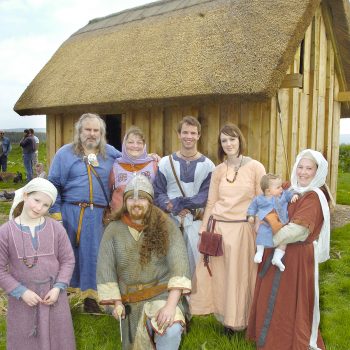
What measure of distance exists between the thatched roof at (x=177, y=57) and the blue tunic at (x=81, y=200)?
200cm

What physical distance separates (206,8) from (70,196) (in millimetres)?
4212

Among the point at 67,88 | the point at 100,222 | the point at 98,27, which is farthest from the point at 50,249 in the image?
the point at 98,27

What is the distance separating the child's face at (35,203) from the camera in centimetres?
236

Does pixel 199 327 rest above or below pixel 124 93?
below

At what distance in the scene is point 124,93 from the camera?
5789 millimetres

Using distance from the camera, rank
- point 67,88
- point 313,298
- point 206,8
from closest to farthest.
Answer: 1. point 313,298
2. point 206,8
3. point 67,88

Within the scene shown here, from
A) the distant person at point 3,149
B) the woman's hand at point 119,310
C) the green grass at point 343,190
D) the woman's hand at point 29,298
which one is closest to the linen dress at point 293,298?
the woman's hand at point 119,310

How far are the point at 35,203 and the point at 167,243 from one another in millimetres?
782

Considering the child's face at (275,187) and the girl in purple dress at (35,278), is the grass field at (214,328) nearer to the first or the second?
the girl in purple dress at (35,278)

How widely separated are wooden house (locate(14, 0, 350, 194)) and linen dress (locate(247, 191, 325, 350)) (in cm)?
219

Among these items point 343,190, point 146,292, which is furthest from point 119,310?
point 343,190

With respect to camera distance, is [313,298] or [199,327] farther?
[199,327]

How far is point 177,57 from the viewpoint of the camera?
5.74m

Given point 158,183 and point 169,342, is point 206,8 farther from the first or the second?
point 169,342
